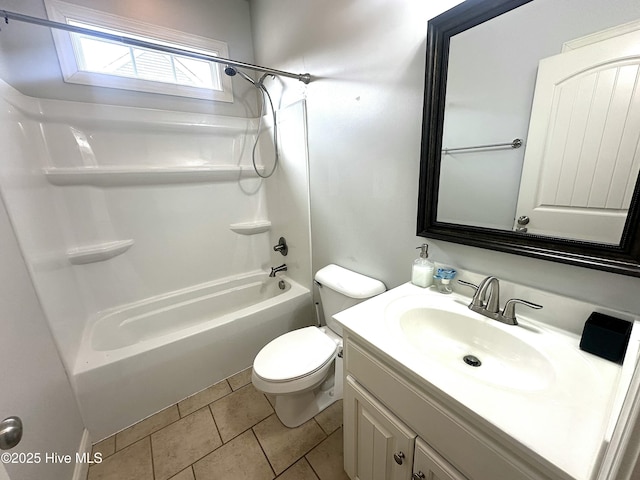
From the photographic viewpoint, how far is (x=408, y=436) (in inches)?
29.4

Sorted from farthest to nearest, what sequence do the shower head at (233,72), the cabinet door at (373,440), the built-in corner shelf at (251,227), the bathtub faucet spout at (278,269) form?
the built-in corner shelf at (251,227) < the bathtub faucet spout at (278,269) < the shower head at (233,72) < the cabinet door at (373,440)

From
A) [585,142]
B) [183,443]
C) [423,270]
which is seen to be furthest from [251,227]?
[585,142]

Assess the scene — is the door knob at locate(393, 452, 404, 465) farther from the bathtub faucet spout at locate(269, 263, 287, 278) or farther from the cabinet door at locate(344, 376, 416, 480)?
the bathtub faucet spout at locate(269, 263, 287, 278)

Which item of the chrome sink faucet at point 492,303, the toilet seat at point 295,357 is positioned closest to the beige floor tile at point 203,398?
the toilet seat at point 295,357

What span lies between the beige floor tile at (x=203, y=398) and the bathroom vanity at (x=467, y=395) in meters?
0.95

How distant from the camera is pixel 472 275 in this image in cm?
101

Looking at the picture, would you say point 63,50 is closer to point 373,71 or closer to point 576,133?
point 373,71

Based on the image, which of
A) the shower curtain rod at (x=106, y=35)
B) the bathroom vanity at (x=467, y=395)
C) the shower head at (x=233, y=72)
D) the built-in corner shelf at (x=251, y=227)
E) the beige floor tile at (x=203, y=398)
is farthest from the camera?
the built-in corner shelf at (x=251, y=227)

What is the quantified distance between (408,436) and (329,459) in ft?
2.40

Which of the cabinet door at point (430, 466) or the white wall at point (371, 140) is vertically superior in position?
the white wall at point (371, 140)

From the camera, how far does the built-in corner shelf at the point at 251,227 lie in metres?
2.34

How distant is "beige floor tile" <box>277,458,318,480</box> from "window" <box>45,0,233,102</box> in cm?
220

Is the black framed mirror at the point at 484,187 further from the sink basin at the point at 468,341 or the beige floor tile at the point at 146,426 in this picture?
the beige floor tile at the point at 146,426

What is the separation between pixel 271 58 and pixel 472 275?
204cm
